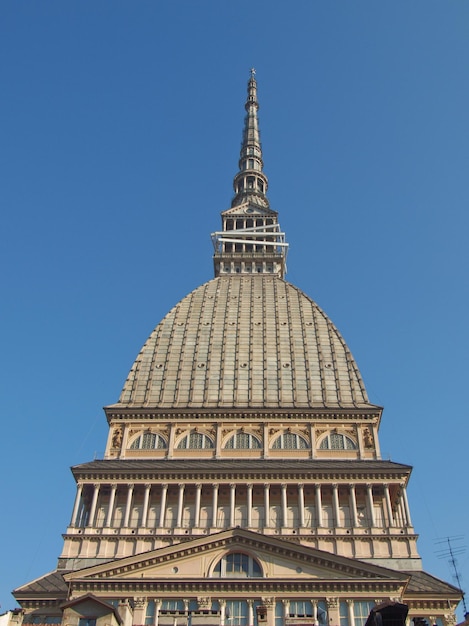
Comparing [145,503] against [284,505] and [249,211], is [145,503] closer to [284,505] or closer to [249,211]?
[284,505]

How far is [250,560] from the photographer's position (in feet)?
164

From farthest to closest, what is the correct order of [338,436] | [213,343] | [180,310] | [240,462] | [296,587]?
[180,310] < [213,343] < [338,436] < [240,462] < [296,587]

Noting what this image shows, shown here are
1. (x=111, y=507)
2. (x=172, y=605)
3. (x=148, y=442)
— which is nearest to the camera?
(x=172, y=605)

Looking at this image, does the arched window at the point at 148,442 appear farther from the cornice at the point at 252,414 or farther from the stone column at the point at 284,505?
the stone column at the point at 284,505

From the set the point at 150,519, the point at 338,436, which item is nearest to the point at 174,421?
the point at 150,519

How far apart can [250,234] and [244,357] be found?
2556 cm

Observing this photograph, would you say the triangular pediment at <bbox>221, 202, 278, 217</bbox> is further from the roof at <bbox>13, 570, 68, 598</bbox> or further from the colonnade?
the roof at <bbox>13, 570, 68, 598</bbox>

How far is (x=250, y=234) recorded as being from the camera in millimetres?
98812

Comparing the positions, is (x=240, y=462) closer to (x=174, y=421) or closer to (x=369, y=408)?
(x=174, y=421)

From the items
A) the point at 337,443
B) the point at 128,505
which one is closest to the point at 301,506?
the point at 337,443

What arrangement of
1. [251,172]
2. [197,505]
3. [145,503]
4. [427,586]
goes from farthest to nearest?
[251,172] < [145,503] < [197,505] < [427,586]

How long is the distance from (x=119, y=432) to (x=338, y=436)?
68.4 ft

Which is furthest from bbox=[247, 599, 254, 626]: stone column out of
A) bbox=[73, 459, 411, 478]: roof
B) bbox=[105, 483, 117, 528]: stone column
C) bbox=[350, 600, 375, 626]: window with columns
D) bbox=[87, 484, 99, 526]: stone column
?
bbox=[87, 484, 99, 526]: stone column

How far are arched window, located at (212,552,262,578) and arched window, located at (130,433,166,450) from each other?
19.7 m
